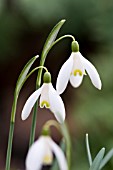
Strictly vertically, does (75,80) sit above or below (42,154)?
above

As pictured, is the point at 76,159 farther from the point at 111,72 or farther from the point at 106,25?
the point at 106,25

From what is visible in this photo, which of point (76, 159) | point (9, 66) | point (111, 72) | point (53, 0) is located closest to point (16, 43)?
point (9, 66)

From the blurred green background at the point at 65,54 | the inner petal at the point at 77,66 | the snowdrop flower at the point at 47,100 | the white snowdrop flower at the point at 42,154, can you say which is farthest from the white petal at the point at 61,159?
the blurred green background at the point at 65,54

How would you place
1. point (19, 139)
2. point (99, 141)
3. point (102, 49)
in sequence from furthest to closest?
point (19, 139) < point (102, 49) < point (99, 141)

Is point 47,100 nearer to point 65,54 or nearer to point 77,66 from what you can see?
point 77,66

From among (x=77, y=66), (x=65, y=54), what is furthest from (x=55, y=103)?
(x=65, y=54)

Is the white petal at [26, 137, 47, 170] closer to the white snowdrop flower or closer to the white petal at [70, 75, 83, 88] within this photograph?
the white snowdrop flower

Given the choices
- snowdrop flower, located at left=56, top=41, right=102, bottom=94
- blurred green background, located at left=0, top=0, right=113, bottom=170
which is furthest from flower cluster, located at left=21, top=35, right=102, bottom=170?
blurred green background, located at left=0, top=0, right=113, bottom=170

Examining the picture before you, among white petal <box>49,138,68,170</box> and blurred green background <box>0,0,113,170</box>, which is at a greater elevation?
blurred green background <box>0,0,113,170</box>

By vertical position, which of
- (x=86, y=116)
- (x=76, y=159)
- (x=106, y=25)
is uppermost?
(x=106, y=25)
